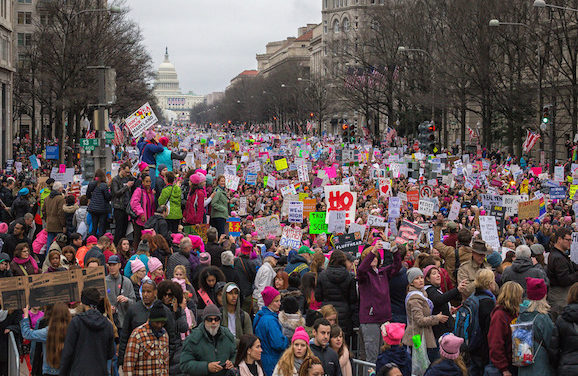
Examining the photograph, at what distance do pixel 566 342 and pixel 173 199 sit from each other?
896 cm

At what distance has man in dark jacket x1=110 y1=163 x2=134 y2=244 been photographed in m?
15.5

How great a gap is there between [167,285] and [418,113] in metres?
56.5

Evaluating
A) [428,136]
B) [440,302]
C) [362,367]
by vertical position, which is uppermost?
[428,136]

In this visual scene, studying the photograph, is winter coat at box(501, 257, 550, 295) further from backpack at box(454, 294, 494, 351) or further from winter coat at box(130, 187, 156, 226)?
winter coat at box(130, 187, 156, 226)

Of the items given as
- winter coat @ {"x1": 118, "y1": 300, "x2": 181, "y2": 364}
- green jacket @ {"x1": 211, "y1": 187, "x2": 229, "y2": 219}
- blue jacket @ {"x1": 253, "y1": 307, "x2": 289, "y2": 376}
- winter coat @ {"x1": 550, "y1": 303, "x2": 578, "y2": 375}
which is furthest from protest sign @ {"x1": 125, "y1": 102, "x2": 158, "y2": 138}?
winter coat @ {"x1": 550, "y1": 303, "x2": 578, "y2": 375}

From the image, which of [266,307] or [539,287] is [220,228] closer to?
[266,307]

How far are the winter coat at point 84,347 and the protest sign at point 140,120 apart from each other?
13227 millimetres

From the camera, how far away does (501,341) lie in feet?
26.9

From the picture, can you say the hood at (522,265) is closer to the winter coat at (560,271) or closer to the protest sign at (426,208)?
the winter coat at (560,271)

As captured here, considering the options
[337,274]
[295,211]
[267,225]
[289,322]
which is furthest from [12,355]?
[295,211]

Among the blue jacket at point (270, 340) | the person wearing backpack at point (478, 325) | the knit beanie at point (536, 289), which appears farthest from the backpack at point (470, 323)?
the blue jacket at point (270, 340)

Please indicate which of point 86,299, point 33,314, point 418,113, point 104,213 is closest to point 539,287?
point 86,299

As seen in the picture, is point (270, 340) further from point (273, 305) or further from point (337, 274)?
point (337, 274)

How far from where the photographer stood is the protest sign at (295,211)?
18.8 metres
